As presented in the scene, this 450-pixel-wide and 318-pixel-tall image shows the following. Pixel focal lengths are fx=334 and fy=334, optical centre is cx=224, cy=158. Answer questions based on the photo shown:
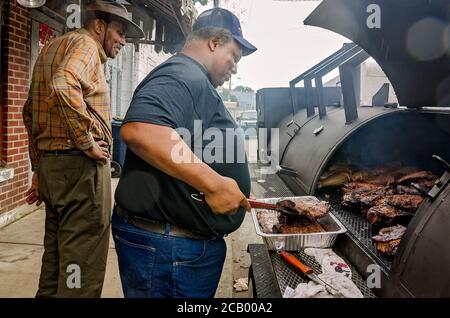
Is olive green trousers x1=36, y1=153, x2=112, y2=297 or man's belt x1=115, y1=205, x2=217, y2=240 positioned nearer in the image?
man's belt x1=115, y1=205, x2=217, y2=240

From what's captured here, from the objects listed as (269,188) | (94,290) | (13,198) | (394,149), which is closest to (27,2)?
(13,198)

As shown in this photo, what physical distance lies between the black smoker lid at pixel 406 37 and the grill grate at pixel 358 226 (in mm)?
1121

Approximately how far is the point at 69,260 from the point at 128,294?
957 millimetres

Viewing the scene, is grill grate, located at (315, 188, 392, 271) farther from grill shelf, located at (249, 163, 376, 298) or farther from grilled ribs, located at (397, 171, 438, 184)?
grilled ribs, located at (397, 171, 438, 184)

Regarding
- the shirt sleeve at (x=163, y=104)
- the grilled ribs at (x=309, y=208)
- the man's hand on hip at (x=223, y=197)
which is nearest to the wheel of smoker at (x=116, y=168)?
the grilled ribs at (x=309, y=208)

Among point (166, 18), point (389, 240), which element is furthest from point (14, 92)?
point (389, 240)

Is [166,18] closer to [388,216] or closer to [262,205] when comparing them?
[262,205]

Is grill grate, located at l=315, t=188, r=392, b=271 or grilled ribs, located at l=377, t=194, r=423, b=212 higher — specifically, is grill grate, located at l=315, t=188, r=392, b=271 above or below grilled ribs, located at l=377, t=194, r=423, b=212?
below

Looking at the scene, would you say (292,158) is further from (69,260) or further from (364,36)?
(69,260)

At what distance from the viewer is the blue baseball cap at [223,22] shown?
6.57 feet

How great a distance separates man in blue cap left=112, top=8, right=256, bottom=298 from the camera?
1568mm

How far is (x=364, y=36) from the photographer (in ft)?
9.41

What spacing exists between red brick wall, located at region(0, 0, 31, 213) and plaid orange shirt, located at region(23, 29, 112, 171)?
209cm

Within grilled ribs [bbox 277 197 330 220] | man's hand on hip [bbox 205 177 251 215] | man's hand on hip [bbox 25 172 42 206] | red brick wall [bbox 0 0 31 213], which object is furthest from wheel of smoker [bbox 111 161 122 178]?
man's hand on hip [bbox 205 177 251 215]
